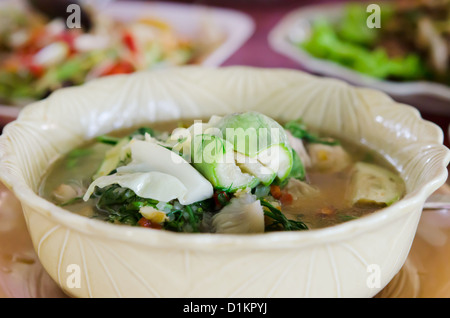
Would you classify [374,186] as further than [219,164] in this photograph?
Yes

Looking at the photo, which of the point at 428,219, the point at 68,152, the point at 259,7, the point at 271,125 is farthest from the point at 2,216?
the point at 259,7

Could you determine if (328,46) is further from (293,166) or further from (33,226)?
(33,226)

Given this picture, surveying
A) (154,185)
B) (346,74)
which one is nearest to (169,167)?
(154,185)

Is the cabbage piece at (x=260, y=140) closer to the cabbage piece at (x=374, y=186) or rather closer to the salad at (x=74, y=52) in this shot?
the cabbage piece at (x=374, y=186)

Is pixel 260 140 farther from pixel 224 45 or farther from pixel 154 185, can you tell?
pixel 224 45

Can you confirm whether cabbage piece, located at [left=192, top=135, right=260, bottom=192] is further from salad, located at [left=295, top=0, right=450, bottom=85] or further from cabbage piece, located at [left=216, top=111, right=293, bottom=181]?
salad, located at [left=295, top=0, right=450, bottom=85]

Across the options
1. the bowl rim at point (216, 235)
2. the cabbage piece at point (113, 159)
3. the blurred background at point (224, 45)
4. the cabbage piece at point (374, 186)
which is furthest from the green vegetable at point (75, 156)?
the cabbage piece at point (374, 186)

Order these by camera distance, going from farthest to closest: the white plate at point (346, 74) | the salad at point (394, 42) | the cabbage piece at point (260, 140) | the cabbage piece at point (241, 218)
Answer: the salad at point (394, 42) → the white plate at point (346, 74) → the cabbage piece at point (260, 140) → the cabbage piece at point (241, 218)
